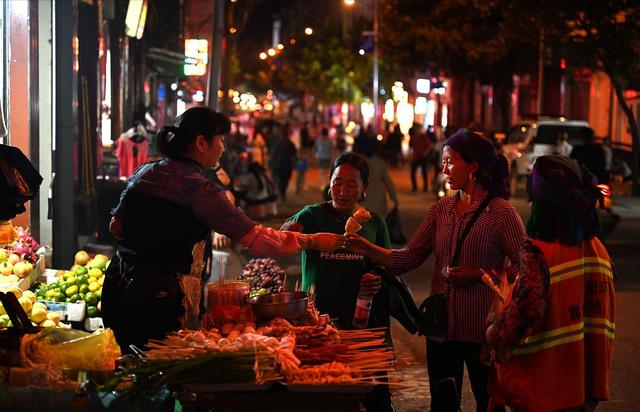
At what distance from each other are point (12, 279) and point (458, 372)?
415cm

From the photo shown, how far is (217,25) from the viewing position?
50.8 ft

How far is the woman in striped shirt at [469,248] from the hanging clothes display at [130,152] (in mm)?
9597

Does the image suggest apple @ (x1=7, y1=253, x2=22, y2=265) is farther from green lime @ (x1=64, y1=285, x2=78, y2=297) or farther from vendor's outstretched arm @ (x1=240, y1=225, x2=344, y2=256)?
vendor's outstretched arm @ (x1=240, y1=225, x2=344, y2=256)

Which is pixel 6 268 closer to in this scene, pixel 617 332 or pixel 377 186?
pixel 377 186

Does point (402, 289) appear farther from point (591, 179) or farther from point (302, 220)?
point (591, 179)

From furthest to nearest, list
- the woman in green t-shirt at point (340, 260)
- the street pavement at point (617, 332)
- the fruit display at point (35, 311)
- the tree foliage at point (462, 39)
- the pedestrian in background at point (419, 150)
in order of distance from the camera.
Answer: the tree foliage at point (462, 39) → the pedestrian in background at point (419, 150) → the street pavement at point (617, 332) → the fruit display at point (35, 311) → the woman in green t-shirt at point (340, 260)

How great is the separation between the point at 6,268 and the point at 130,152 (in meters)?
6.44

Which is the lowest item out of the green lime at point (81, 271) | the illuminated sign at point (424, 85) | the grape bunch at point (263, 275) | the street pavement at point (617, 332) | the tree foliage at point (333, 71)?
the street pavement at point (617, 332)

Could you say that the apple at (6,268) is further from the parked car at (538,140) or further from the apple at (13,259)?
the parked car at (538,140)

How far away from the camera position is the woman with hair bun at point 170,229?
485cm

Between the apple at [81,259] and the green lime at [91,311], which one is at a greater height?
the apple at [81,259]

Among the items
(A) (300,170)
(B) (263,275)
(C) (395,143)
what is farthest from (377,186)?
(C) (395,143)

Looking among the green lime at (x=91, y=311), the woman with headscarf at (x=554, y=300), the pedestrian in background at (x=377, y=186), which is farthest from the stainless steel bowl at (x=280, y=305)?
the pedestrian in background at (x=377, y=186)

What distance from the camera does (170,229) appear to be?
4.88m
